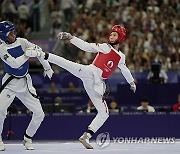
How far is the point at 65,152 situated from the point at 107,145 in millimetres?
1577

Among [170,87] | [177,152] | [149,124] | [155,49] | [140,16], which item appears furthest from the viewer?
[140,16]

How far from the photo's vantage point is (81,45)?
12.5 meters

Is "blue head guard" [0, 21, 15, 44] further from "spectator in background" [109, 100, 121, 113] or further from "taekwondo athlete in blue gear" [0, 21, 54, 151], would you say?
"spectator in background" [109, 100, 121, 113]

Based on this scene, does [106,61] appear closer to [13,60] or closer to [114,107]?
[13,60]

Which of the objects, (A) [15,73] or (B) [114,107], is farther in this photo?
(B) [114,107]

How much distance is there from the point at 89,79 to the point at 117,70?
24.8ft

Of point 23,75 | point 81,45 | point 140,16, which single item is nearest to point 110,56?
point 81,45

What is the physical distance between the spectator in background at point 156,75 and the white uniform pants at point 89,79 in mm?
6933

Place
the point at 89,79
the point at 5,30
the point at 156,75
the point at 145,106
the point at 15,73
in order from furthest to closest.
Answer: the point at 156,75, the point at 145,106, the point at 89,79, the point at 15,73, the point at 5,30

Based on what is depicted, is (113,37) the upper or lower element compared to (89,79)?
upper

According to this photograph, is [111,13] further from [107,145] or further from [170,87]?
[107,145]

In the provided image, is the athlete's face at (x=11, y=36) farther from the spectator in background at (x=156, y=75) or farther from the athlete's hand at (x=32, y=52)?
the spectator in background at (x=156, y=75)

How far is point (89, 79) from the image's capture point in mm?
12672

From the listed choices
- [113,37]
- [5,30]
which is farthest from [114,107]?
[5,30]
